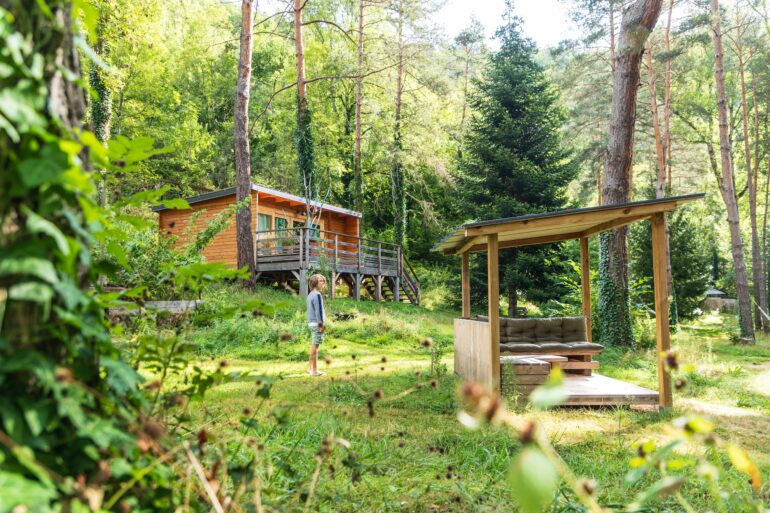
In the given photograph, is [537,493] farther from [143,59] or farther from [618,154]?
[143,59]

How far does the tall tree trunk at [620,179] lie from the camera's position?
11461 millimetres

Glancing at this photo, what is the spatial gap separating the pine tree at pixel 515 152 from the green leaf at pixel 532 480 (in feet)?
60.3

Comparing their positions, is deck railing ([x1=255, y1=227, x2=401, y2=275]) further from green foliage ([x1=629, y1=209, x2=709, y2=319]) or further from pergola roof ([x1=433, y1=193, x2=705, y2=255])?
pergola roof ([x1=433, y1=193, x2=705, y2=255])

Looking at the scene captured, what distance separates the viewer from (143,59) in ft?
87.4

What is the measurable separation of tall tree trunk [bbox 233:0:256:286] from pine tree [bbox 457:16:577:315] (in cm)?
804

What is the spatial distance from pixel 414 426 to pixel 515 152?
16000mm

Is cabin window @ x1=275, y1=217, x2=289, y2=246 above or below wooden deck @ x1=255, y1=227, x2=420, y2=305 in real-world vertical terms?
above

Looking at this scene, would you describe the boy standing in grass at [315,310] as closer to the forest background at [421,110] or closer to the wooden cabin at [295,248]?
the wooden cabin at [295,248]

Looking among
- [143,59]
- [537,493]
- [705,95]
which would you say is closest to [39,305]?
[537,493]

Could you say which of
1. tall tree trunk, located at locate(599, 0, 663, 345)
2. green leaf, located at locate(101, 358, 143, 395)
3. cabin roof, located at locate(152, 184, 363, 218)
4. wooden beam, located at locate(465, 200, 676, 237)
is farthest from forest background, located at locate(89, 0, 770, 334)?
green leaf, located at locate(101, 358, 143, 395)

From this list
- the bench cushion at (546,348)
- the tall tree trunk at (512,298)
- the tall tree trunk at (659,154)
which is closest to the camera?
the bench cushion at (546,348)

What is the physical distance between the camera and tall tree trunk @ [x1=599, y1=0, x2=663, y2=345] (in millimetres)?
11461

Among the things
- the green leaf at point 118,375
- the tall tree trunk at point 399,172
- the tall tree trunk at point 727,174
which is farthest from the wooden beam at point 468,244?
the tall tree trunk at point 399,172

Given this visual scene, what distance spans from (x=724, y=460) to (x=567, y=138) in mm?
21855
